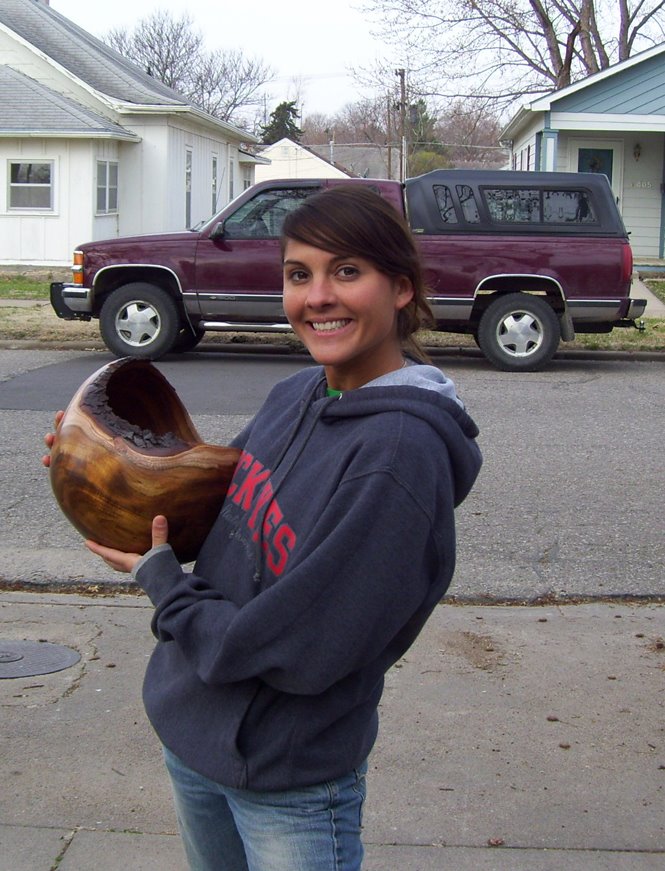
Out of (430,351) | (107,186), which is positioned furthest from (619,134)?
(430,351)

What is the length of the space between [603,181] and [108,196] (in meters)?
16.2

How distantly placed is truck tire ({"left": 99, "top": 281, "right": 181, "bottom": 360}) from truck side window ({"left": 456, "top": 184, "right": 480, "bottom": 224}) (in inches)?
126

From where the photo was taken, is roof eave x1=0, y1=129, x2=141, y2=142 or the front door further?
the front door

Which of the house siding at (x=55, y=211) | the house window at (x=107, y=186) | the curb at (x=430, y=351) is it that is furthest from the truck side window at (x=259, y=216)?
the house window at (x=107, y=186)

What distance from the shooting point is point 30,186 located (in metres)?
24.7

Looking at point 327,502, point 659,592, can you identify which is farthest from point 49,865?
point 659,592

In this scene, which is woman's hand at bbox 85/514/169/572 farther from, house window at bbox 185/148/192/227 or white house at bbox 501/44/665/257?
house window at bbox 185/148/192/227

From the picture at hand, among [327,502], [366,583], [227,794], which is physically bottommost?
[227,794]

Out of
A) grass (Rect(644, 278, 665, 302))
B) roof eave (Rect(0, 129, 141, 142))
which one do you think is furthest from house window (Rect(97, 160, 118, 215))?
grass (Rect(644, 278, 665, 302))

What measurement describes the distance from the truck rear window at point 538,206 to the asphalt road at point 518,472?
1599 millimetres

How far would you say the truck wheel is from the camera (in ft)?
38.9

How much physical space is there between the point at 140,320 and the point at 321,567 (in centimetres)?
1068

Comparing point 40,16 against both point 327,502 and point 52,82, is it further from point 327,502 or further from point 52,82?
point 327,502

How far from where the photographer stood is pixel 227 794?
1.87 metres
